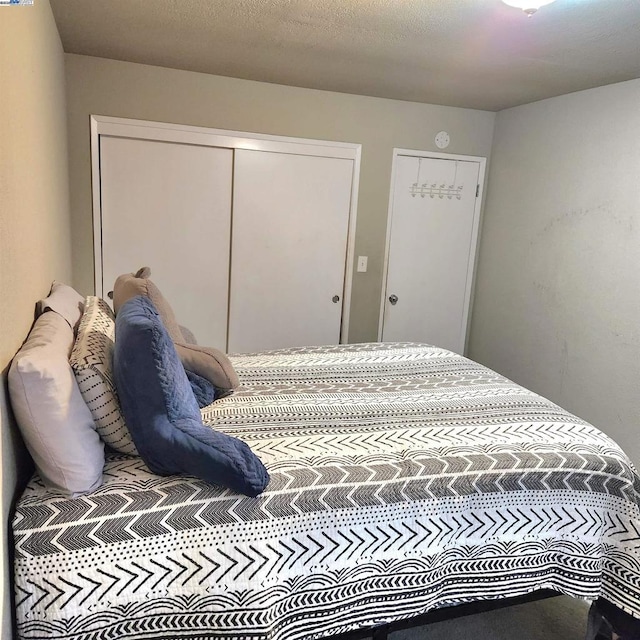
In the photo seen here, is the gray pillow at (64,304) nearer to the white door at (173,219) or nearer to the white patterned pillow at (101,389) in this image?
the white patterned pillow at (101,389)

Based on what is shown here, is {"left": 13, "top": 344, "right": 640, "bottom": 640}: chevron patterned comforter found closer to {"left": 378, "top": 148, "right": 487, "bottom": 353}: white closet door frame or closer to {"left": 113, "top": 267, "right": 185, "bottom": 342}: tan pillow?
{"left": 113, "top": 267, "right": 185, "bottom": 342}: tan pillow

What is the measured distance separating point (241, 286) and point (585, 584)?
106 inches

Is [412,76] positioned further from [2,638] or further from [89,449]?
[2,638]

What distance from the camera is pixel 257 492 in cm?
138

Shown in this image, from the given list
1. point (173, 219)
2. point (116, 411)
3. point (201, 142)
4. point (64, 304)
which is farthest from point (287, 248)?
point (116, 411)

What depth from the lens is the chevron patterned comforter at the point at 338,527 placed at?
1262 millimetres

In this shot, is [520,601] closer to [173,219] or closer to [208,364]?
[208,364]

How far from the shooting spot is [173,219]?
344 cm

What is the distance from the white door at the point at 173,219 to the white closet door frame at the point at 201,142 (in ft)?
0.12

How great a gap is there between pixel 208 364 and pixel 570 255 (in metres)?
2.58

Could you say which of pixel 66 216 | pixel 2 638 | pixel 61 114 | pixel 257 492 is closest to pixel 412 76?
pixel 61 114

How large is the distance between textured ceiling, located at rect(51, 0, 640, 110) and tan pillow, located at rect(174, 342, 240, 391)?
1.47 metres

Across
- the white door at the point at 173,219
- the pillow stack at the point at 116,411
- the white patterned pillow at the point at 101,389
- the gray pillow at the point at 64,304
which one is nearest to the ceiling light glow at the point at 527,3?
the pillow stack at the point at 116,411

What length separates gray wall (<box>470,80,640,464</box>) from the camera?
297 cm
